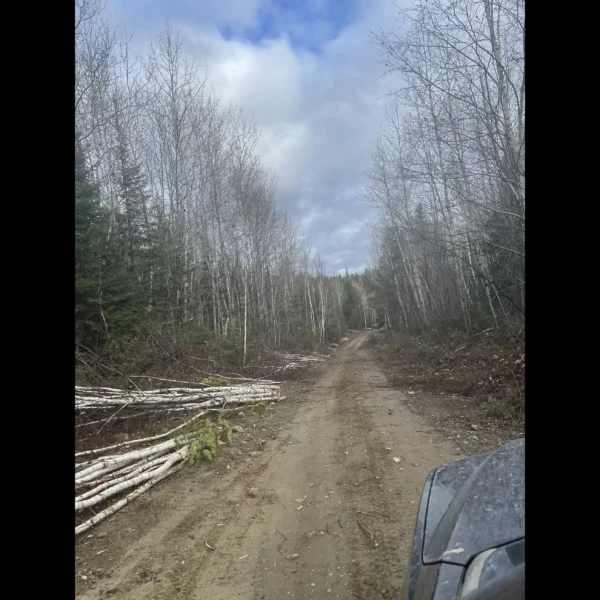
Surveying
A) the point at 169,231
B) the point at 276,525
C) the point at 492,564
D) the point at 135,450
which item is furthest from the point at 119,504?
the point at 169,231

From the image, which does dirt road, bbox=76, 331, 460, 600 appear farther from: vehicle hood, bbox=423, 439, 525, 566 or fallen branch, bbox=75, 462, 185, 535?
vehicle hood, bbox=423, 439, 525, 566

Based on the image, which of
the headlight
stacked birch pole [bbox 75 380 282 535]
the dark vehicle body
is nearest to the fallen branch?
stacked birch pole [bbox 75 380 282 535]

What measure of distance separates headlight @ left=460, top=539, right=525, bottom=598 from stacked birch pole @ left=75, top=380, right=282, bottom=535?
3.30 metres

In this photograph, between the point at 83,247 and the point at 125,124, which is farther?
the point at 125,124

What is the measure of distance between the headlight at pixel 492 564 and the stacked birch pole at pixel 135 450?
3301 millimetres

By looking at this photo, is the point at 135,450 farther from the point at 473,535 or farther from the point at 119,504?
the point at 473,535

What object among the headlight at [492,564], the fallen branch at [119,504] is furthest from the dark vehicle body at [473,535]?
the fallen branch at [119,504]

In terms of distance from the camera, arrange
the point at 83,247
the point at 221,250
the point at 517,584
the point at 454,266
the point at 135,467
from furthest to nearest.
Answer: the point at 221,250 → the point at 454,266 → the point at 83,247 → the point at 135,467 → the point at 517,584

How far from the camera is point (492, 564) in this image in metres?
1.19
